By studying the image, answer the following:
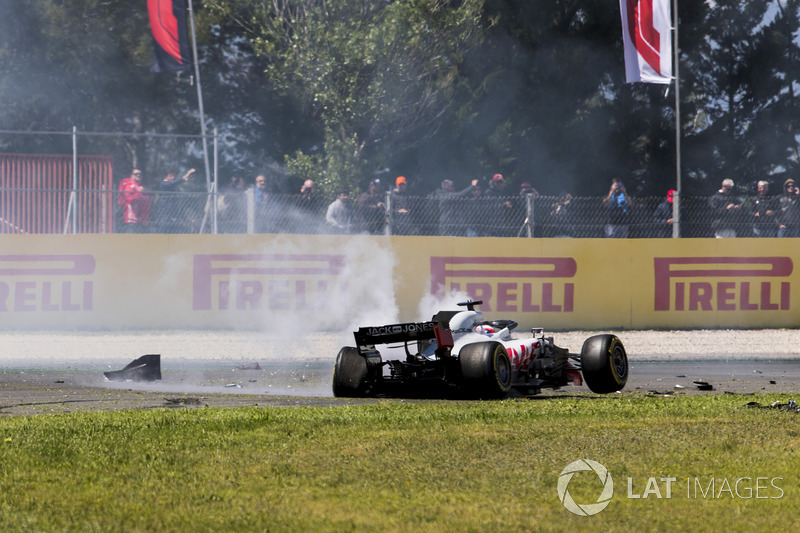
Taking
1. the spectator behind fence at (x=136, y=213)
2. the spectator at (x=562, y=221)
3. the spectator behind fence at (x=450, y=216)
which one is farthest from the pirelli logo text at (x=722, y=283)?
the spectator behind fence at (x=136, y=213)

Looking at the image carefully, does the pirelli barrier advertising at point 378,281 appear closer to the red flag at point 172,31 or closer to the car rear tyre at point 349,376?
the car rear tyre at point 349,376

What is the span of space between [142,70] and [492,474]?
24.1 m

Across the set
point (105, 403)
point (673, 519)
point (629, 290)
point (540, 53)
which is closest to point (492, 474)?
point (673, 519)

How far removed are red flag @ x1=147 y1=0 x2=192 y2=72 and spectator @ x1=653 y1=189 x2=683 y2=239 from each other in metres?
9.99

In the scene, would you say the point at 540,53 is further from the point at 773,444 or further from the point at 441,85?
the point at 773,444

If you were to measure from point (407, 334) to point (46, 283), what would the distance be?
800cm

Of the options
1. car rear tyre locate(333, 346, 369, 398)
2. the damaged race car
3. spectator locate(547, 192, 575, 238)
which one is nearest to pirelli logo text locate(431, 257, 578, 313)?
spectator locate(547, 192, 575, 238)

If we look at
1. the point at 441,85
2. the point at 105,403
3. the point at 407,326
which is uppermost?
the point at 441,85

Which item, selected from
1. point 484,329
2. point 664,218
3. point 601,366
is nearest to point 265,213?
A: point 664,218

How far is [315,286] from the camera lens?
50.6 feet

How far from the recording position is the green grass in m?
4.55

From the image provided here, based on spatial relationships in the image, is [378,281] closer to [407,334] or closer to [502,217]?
[502,217]

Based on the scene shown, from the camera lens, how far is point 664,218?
16.7 metres

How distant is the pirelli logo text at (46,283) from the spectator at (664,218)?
8.81 metres
